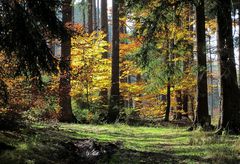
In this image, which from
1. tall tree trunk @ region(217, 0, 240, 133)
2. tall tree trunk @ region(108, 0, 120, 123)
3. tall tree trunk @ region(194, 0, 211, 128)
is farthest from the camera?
tall tree trunk @ region(108, 0, 120, 123)

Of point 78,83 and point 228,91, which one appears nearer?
point 228,91

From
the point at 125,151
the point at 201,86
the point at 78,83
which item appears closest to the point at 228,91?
the point at 201,86

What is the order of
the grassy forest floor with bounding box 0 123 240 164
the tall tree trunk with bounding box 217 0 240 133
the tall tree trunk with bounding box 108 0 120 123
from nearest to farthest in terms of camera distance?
1. the grassy forest floor with bounding box 0 123 240 164
2. the tall tree trunk with bounding box 217 0 240 133
3. the tall tree trunk with bounding box 108 0 120 123

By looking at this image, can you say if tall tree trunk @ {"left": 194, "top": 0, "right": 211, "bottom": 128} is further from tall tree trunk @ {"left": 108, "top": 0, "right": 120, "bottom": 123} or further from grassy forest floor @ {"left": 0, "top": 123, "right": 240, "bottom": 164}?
tall tree trunk @ {"left": 108, "top": 0, "right": 120, "bottom": 123}

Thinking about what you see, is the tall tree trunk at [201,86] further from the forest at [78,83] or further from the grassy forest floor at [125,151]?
the grassy forest floor at [125,151]

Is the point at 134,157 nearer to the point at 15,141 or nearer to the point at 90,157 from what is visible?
the point at 90,157

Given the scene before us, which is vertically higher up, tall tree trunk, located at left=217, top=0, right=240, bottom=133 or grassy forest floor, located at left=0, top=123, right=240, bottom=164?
tall tree trunk, located at left=217, top=0, right=240, bottom=133

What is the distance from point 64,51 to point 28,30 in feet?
37.0

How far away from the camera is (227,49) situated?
1162cm

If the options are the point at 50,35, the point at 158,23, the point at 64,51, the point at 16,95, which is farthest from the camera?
the point at 64,51

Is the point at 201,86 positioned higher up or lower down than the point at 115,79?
lower down

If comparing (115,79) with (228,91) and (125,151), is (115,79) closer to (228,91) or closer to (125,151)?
(228,91)

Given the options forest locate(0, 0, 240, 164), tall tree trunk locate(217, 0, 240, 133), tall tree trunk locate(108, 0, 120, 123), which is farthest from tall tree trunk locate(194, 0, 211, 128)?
tall tree trunk locate(108, 0, 120, 123)

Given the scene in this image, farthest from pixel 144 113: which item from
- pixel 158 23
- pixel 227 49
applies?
pixel 227 49
